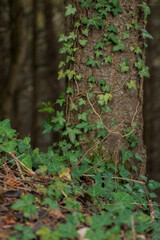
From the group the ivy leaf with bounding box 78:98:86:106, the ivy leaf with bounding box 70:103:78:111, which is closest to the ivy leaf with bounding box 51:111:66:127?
the ivy leaf with bounding box 70:103:78:111

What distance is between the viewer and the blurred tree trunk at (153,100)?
7750mm

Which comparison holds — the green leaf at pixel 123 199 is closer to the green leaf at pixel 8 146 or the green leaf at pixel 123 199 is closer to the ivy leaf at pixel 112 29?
the green leaf at pixel 8 146

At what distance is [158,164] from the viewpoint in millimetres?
9008

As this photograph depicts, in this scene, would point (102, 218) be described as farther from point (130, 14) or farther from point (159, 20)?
point (159, 20)

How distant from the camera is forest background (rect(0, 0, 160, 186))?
7.07 m

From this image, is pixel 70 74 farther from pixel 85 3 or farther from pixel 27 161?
pixel 27 161

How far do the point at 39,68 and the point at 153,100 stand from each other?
3782 mm

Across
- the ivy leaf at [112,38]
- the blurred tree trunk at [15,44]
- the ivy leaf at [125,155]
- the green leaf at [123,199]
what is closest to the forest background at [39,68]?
the blurred tree trunk at [15,44]

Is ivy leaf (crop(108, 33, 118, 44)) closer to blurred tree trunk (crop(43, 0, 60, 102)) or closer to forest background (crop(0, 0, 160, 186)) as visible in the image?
forest background (crop(0, 0, 160, 186))

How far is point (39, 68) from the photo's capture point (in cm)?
912

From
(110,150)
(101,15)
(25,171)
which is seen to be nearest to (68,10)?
(101,15)

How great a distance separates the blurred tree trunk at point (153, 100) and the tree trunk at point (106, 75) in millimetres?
4401

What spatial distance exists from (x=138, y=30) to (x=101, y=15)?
0.45 metres

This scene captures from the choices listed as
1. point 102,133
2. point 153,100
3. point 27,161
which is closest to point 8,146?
point 27,161
